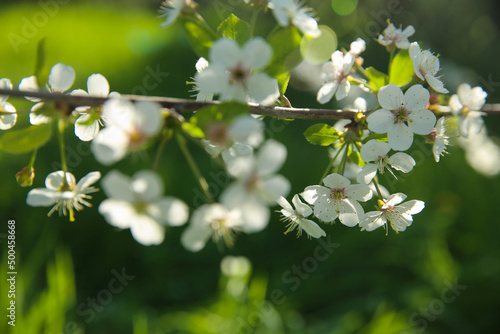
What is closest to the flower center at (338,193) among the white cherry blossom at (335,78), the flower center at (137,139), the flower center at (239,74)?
the white cherry blossom at (335,78)

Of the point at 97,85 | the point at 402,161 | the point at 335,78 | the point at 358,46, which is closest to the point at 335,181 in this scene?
the point at 402,161

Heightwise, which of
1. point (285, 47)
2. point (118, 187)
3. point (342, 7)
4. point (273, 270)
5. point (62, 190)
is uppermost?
point (285, 47)

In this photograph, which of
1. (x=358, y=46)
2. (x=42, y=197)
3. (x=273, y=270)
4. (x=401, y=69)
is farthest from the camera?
(x=273, y=270)

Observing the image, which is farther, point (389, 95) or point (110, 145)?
point (389, 95)

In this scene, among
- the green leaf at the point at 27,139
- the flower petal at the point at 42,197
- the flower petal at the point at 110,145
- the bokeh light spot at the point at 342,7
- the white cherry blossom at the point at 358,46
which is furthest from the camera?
the bokeh light spot at the point at 342,7

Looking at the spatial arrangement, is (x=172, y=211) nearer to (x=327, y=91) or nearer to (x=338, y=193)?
(x=338, y=193)

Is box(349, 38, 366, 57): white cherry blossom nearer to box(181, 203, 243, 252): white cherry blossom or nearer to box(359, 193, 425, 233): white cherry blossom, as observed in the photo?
box(359, 193, 425, 233): white cherry blossom

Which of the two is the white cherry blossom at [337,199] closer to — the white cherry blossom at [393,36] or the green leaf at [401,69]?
the green leaf at [401,69]
